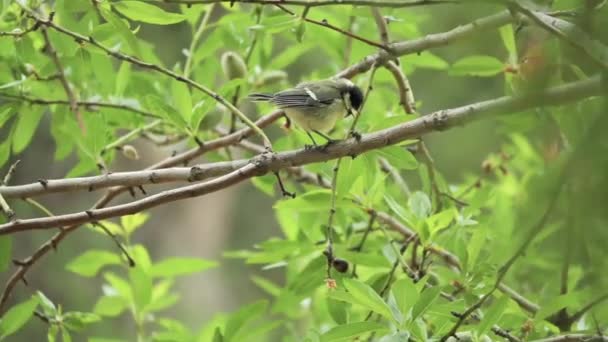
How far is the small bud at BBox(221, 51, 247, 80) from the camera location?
43.4 inches

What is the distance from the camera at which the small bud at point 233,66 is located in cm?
110

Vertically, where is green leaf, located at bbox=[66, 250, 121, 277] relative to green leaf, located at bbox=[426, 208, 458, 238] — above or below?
above

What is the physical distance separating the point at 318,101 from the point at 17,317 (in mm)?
435

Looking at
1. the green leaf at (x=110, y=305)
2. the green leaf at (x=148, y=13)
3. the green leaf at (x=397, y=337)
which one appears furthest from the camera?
the green leaf at (x=110, y=305)

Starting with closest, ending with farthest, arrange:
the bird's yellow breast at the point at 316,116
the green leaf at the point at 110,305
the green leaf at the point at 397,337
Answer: the green leaf at the point at 397,337 < the bird's yellow breast at the point at 316,116 < the green leaf at the point at 110,305

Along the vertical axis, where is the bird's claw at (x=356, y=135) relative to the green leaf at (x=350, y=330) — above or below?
above

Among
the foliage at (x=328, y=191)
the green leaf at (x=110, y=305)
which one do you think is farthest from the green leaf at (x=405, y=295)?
the green leaf at (x=110, y=305)

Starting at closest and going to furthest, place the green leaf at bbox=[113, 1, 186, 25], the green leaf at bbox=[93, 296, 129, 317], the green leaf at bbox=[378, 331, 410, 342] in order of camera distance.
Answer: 1. the green leaf at bbox=[378, 331, 410, 342]
2. the green leaf at bbox=[113, 1, 186, 25]
3. the green leaf at bbox=[93, 296, 129, 317]

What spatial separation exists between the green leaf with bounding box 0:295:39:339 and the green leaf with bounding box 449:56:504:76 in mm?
569

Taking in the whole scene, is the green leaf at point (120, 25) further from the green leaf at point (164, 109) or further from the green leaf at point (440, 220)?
the green leaf at point (440, 220)

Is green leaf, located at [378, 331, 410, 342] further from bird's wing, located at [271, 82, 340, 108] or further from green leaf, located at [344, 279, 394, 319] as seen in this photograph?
bird's wing, located at [271, 82, 340, 108]

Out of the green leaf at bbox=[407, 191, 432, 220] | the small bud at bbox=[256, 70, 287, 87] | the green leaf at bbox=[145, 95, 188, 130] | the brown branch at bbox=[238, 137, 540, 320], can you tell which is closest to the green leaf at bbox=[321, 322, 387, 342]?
the brown branch at bbox=[238, 137, 540, 320]

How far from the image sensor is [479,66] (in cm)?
101

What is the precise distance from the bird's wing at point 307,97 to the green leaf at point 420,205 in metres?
0.18
